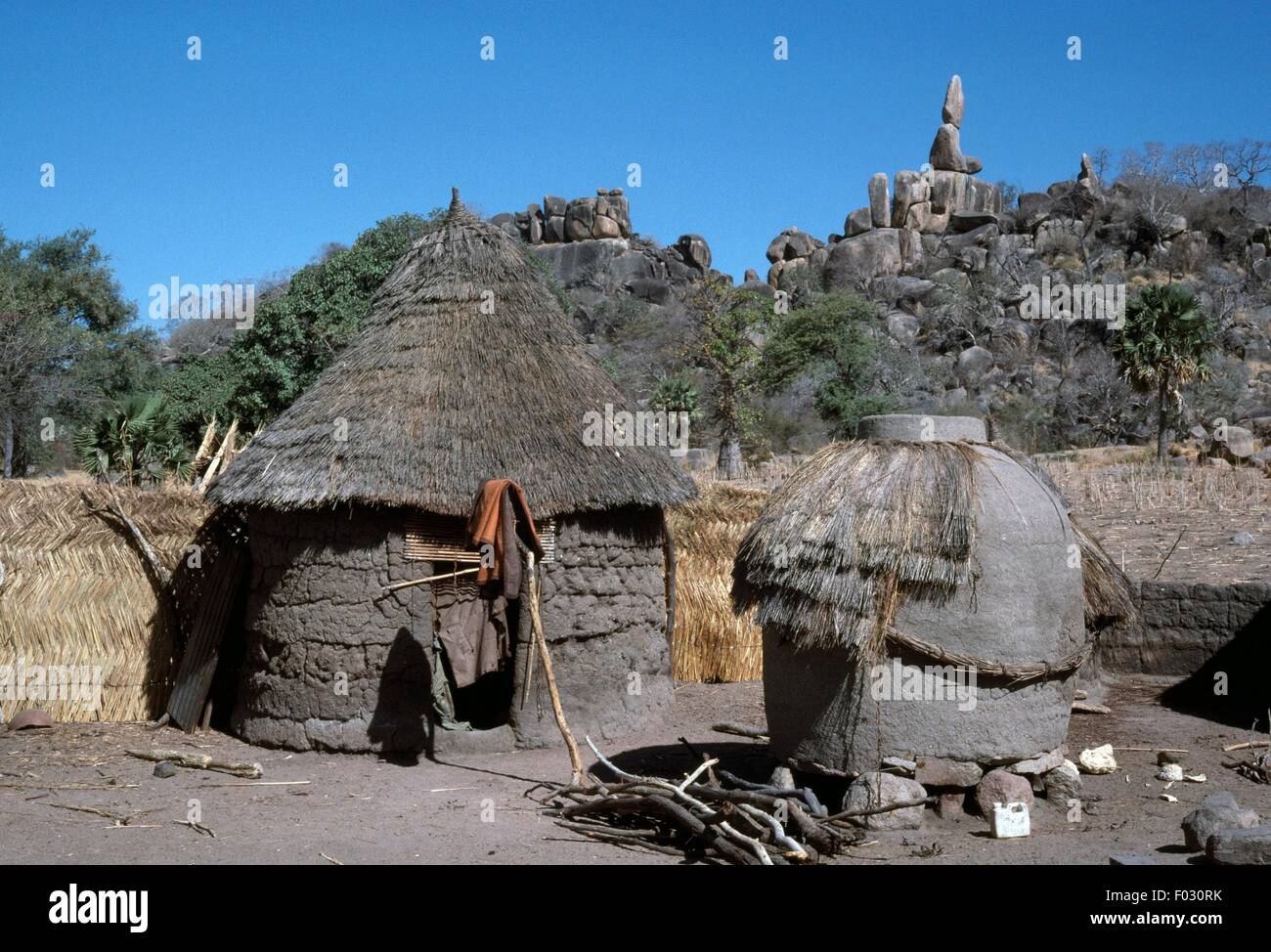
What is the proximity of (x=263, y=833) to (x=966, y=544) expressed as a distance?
443 centimetres

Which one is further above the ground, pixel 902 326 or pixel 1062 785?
pixel 902 326

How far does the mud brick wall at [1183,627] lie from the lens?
936cm

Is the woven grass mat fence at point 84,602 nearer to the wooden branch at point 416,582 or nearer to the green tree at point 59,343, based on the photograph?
the wooden branch at point 416,582

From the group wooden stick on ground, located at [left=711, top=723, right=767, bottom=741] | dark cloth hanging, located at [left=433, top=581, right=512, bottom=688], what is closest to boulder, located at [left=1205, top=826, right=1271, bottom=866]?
wooden stick on ground, located at [left=711, top=723, right=767, bottom=741]

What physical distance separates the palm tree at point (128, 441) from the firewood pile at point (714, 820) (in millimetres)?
9204

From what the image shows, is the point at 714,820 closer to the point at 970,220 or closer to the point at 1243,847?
the point at 1243,847

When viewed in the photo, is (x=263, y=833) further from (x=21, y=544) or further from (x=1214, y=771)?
(x=1214, y=771)

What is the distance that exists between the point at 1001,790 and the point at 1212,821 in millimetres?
1103

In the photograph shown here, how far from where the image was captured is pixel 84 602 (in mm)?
9969

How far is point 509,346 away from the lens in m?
9.71

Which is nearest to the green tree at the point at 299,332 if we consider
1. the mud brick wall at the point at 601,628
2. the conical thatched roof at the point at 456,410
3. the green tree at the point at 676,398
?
the green tree at the point at 676,398

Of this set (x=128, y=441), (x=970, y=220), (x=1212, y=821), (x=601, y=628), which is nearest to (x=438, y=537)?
(x=601, y=628)

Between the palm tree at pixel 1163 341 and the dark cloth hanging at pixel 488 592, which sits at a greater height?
the palm tree at pixel 1163 341
